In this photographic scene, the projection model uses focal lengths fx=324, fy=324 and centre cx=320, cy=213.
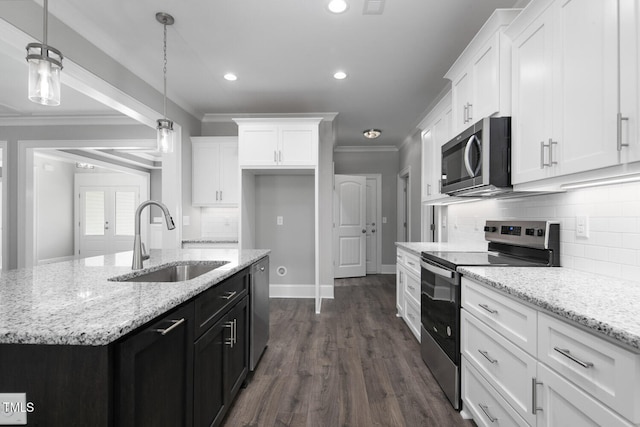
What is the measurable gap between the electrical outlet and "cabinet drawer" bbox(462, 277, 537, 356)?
0.62 meters

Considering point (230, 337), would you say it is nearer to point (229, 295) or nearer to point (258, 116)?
point (229, 295)

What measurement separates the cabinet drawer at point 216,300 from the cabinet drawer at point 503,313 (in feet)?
4.37

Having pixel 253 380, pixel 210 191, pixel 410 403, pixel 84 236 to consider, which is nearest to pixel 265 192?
pixel 210 191

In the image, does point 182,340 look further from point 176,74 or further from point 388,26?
point 176,74

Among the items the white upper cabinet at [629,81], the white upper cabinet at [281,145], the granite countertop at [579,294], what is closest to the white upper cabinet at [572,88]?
the white upper cabinet at [629,81]

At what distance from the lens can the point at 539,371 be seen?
1.21 m

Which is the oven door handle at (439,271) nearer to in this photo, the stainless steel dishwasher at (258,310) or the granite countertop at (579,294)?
the granite countertop at (579,294)

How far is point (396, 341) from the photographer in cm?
304

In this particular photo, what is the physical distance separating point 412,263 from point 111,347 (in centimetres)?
257

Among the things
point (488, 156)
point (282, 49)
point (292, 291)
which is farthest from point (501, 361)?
point (292, 291)

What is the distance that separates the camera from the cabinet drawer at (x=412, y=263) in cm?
282

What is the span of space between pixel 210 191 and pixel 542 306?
4.06 meters

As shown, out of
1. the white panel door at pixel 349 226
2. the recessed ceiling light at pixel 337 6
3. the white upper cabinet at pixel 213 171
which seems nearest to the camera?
the recessed ceiling light at pixel 337 6

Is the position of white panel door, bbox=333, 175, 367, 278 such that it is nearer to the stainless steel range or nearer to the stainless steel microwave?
the stainless steel range
